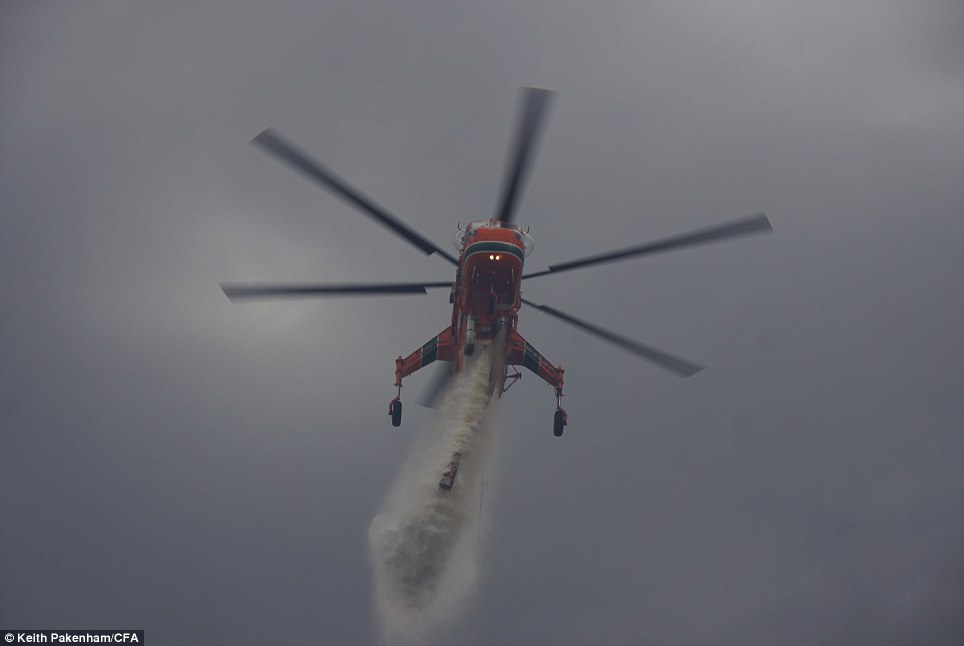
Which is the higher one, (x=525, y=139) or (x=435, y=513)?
(x=525, y=139)

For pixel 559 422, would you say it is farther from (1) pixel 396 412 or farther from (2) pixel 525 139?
(2) pixel 525 139

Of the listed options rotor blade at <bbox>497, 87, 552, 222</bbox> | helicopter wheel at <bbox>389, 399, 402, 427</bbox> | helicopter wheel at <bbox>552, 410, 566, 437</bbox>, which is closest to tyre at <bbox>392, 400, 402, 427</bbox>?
helicopter wheel at <bbox>389, 399, 402, 427</bbox>

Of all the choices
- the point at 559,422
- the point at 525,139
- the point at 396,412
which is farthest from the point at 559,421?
the point at 525,139

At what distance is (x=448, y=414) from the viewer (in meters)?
33.9

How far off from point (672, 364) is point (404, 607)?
14.2 m

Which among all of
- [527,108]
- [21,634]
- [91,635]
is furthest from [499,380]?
[21,634]

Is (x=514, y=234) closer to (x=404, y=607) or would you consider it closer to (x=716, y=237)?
(x=716, y=237)

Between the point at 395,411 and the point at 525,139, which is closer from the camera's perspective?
the point at 525,139

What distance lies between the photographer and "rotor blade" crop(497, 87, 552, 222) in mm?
24156

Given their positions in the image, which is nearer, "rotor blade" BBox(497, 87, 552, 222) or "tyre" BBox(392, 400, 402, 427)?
"rotor blade" BBox(497, 87, 552, 222)

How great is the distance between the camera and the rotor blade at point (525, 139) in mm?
24156

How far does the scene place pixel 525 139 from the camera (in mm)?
24828

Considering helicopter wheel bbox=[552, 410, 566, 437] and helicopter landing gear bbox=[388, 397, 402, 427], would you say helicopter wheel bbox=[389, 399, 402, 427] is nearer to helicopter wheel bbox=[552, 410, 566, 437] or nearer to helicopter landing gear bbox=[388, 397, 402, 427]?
helicopter landing gear bbox=[388, 397, 402, 427]

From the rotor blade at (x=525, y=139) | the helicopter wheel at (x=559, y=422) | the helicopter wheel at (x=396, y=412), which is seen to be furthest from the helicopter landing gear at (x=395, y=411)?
the rotor blade at (x=525, y=139)
